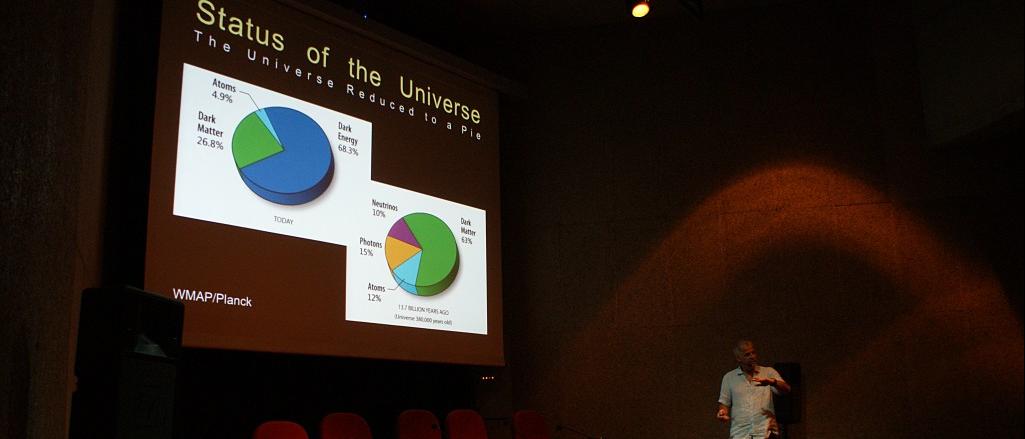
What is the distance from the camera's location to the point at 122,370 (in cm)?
175

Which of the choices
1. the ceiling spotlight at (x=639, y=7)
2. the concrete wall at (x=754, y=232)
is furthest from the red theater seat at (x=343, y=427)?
the ceiling spotlight at (x=639, y=7)

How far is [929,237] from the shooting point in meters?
6.96

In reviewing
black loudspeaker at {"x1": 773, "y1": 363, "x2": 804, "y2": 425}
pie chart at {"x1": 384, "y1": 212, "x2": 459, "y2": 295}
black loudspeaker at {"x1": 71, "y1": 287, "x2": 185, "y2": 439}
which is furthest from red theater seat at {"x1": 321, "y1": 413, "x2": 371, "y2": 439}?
black loudspeaker at {"x1": 71, "y1": 287, "x2": 185, "y2": 439}

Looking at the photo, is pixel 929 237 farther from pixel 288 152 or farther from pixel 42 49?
pixel 42 49

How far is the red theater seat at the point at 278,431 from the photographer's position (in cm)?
449

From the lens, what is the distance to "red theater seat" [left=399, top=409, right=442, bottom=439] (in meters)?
5.76

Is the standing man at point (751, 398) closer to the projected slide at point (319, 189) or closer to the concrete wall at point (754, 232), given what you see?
the concrete wall at point (754, 232)

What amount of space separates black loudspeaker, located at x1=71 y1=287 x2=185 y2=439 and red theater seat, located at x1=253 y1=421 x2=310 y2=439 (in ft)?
8.74

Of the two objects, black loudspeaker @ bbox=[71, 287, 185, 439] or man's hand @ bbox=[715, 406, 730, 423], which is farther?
man's hand @ bbox=[715, 406, 730, 423]

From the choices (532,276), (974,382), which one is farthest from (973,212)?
(532,276)

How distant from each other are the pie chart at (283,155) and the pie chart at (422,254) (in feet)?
2.35

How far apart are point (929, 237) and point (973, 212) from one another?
38 centimetres

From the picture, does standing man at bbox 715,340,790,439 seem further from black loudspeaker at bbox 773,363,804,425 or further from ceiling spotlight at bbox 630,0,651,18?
ceiling spotlight at bbox 630,0,651,18

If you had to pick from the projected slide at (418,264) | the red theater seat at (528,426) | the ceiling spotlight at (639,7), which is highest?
the ceiling spotlight at (639,7)
